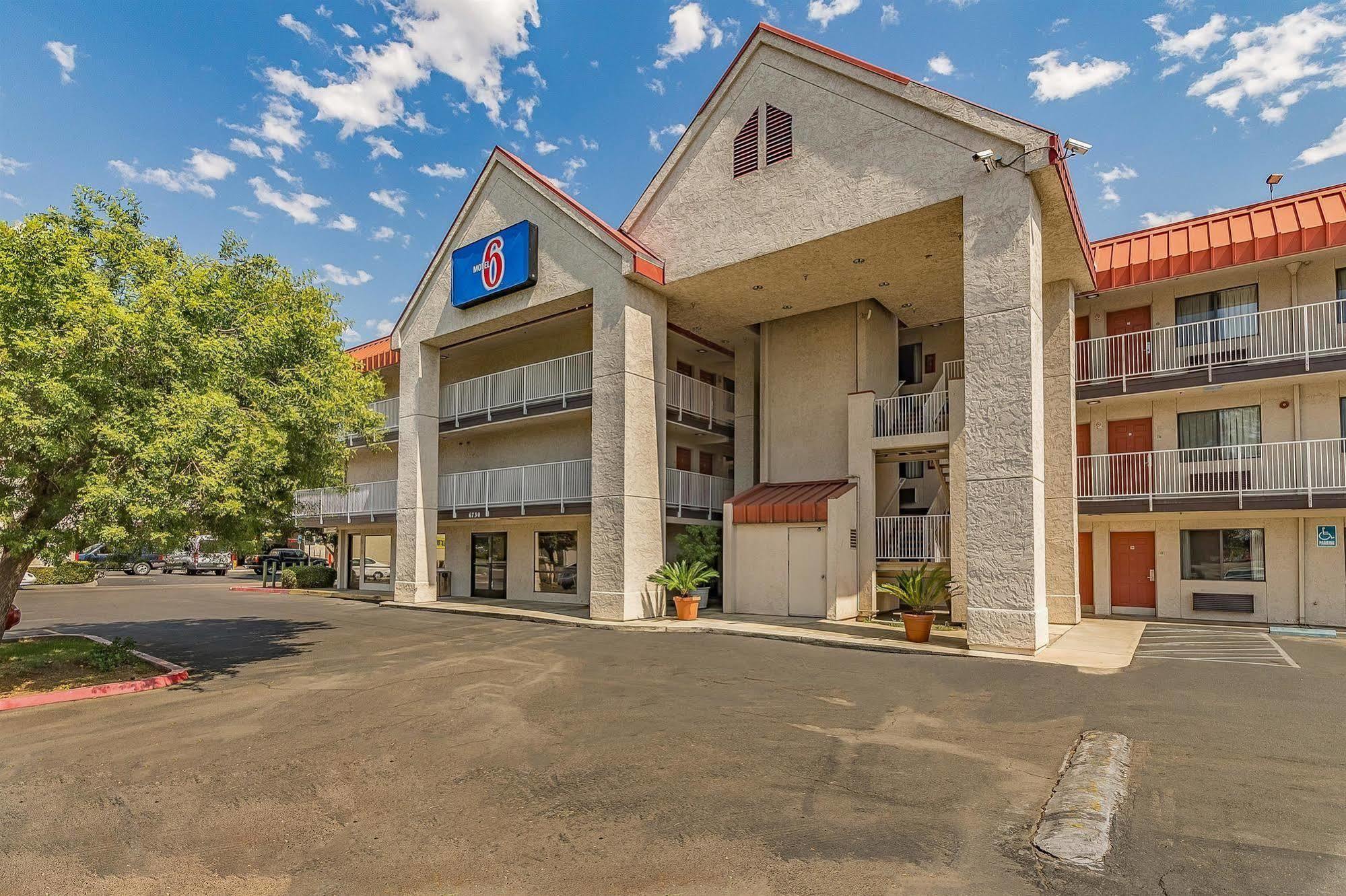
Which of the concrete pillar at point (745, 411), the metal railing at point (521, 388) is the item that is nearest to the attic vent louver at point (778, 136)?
the concrete pillar at point (745, 411)

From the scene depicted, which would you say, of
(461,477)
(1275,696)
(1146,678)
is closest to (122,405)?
(461,477)

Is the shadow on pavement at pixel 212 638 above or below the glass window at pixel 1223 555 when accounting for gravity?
below

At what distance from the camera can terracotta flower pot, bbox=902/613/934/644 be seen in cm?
1412

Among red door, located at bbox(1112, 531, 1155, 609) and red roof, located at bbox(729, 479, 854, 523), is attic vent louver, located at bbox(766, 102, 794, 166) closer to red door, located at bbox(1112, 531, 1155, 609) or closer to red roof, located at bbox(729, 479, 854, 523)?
red roof, located at bbox(729, 479, 854, 523)

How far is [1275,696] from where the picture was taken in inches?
369

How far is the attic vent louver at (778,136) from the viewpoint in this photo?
55.5 feet

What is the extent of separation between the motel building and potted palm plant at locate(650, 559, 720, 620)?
2.02ft

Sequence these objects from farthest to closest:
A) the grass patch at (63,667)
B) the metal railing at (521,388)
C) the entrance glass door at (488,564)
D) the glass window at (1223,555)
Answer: the entrance glass door at (488,564)
the metal railing at (521,388)
the glass window at (1223,555)
the grass patch at (63,667)

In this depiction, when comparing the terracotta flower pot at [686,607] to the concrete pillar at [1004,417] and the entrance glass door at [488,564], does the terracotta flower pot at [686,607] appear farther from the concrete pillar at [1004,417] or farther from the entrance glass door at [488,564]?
the entrance glass door at [488,564]

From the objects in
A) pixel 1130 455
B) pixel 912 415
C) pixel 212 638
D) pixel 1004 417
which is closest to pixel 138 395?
pixel 212 638

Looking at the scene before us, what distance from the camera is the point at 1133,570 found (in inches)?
770

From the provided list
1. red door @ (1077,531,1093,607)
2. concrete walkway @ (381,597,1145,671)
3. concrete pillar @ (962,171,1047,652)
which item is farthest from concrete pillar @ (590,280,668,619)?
→ red door @ (1077,531,1093,607)

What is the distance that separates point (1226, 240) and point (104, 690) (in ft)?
79.5

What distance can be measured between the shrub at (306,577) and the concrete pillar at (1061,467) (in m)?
28.4
